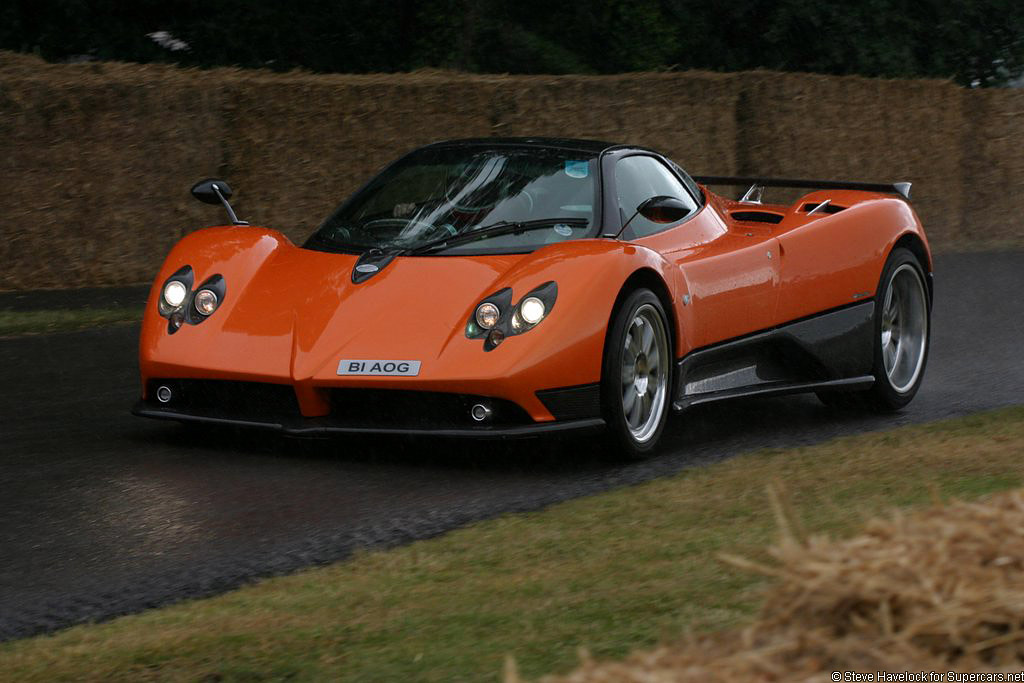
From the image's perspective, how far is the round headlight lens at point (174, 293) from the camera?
23.5 feet

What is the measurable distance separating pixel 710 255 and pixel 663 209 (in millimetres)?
311

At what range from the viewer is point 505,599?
4512 millimetres

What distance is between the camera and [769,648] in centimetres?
257

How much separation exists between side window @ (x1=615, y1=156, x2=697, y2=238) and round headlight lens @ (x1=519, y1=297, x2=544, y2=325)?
1.06m

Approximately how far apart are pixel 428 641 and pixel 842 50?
2153cm

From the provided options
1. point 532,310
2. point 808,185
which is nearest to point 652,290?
point 532,310

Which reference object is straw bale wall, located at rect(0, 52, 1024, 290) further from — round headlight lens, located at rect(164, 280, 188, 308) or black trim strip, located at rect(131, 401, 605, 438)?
black trim strip, located at rect(131, 401, 605, 438)

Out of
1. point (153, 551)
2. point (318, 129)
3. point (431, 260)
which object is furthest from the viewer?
point (318, 129)

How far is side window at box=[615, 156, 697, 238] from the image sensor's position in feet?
25.0

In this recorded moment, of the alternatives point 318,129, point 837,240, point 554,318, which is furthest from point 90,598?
point 318,129

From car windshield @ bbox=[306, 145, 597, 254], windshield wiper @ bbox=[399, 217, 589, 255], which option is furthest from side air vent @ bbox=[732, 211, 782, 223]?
windshield wiper @ bbox=[399, 217, 589, 255]

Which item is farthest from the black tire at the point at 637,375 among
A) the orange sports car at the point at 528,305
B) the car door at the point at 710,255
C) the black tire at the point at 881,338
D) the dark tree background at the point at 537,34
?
the dark tree background at the point at 537,34

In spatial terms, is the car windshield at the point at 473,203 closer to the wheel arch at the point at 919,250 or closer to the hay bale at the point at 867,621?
the wheel arch at the point at 919,250

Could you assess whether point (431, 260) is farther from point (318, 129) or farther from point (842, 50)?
point (842, 50)
